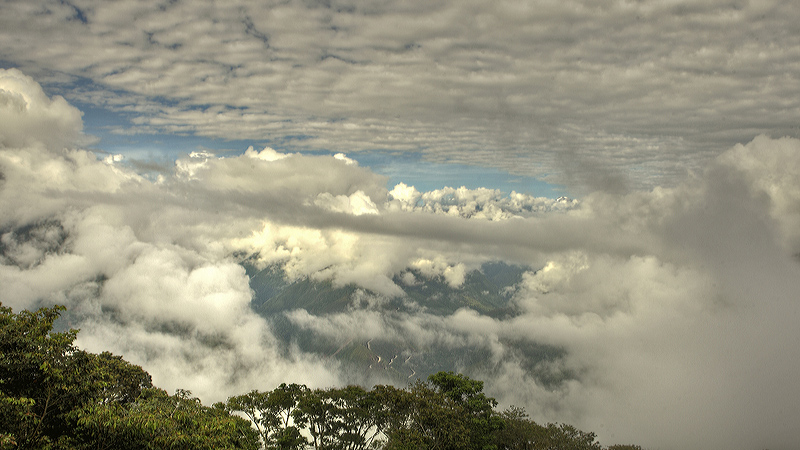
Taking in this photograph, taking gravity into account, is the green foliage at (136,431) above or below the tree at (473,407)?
above

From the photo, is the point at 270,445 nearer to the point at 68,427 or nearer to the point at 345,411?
the point at 345,411

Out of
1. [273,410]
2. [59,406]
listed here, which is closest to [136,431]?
[59,406]

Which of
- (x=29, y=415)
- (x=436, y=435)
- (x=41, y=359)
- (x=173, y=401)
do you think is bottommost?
(x=436, y=435)

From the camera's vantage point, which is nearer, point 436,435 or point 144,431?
point 144,431

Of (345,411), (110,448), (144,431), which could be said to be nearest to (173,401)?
(110,448)

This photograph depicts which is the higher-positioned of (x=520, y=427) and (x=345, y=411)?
(x=345, y=411)

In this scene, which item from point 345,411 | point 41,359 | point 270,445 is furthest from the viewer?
point 345,411

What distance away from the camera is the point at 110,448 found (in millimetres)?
23391

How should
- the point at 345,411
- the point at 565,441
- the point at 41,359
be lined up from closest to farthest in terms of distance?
the point at 41,359 < the point at 345,411 < the point at 565,441

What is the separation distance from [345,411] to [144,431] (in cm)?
3517

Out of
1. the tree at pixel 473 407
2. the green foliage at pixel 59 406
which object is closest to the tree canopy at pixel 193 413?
the green foliage at pixel 59 406

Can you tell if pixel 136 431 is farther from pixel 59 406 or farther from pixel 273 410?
pixel 273 410

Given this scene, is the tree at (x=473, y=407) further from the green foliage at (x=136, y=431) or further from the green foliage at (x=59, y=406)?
the green foliage at (x=59, y=406)

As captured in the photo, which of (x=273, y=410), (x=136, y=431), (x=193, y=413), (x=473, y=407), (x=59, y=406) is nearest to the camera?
(x=136, y=431)
